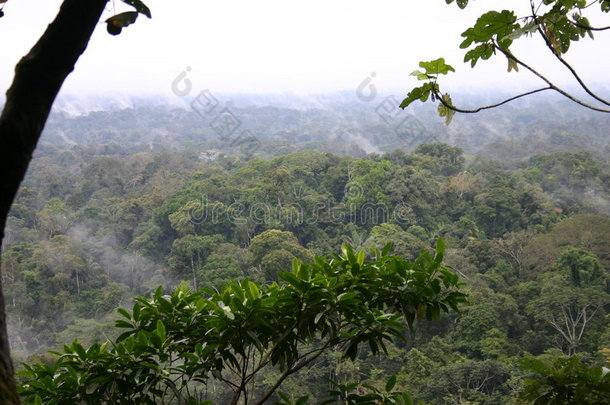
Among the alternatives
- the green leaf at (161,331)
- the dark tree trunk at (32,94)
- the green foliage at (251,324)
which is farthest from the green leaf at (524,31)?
the green leaf at (161,331)

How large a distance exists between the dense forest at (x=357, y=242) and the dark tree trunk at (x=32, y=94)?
7.75 meters

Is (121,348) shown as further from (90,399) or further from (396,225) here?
(396,225)

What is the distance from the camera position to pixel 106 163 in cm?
2920

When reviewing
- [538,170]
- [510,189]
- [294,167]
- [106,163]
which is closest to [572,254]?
[510,189]

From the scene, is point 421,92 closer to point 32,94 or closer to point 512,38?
point 512,38

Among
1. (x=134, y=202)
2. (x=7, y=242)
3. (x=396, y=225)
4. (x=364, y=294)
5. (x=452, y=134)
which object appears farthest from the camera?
(x=452, y=134)

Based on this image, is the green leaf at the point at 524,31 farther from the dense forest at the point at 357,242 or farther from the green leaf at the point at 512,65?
the dense forest at the point at 357,242

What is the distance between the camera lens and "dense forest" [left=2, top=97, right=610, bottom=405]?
485 inches

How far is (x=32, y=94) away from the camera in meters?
0.66

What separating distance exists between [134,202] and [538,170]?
18313 millimetres

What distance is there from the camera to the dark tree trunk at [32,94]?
0.62m

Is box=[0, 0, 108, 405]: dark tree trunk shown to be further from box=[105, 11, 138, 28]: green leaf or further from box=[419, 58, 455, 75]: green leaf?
box=[419, 58, 455, 75]: green leaf

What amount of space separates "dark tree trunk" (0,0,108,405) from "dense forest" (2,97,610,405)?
775 cm

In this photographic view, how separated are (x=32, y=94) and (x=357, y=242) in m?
18.2
